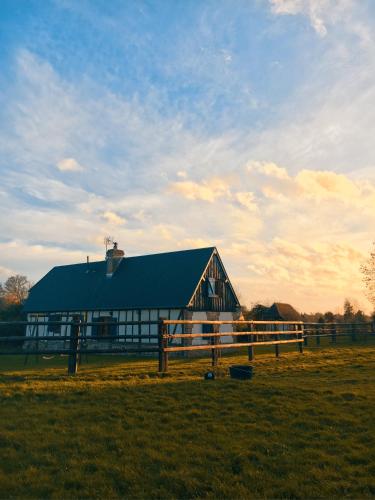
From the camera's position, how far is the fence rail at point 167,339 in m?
12.4

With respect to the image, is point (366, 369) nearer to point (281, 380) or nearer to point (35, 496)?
point (281, 380)

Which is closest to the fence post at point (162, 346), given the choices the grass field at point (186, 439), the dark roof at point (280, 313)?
the grass field at point (186, 439)

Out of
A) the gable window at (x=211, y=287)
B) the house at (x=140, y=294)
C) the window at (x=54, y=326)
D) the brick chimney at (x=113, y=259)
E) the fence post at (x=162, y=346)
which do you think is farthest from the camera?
the brick chimney at (x=113, y=259)

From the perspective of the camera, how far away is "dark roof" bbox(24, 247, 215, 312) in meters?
26.4

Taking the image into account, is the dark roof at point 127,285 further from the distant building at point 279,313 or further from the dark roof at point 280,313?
the dark roof at point 280,313

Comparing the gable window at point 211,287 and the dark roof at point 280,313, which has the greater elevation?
the gable window at point 211,287

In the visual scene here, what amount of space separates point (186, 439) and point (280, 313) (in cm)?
4504

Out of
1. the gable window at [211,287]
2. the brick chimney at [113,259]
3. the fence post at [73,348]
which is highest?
the brick chimney at [113,259]

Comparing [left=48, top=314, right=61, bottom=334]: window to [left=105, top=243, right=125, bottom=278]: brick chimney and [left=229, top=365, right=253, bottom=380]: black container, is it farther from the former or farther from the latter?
[left=229, top=365, right=253, bottom=380]: black container

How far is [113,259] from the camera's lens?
32.8 m

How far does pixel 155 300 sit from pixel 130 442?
20.1 meters

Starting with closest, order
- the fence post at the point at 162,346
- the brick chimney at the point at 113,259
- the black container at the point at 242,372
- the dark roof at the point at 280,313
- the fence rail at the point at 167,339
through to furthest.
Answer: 1. the black container at the point at 242,372
2. the fence post at the point at 162,346
3. the fence rail at the point at 167,339
4. the brick chimney at the point at 113,259
5. the dark roof at the point at 280,313

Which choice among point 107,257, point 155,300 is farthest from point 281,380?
point 107,257

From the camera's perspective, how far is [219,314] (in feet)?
93.1
